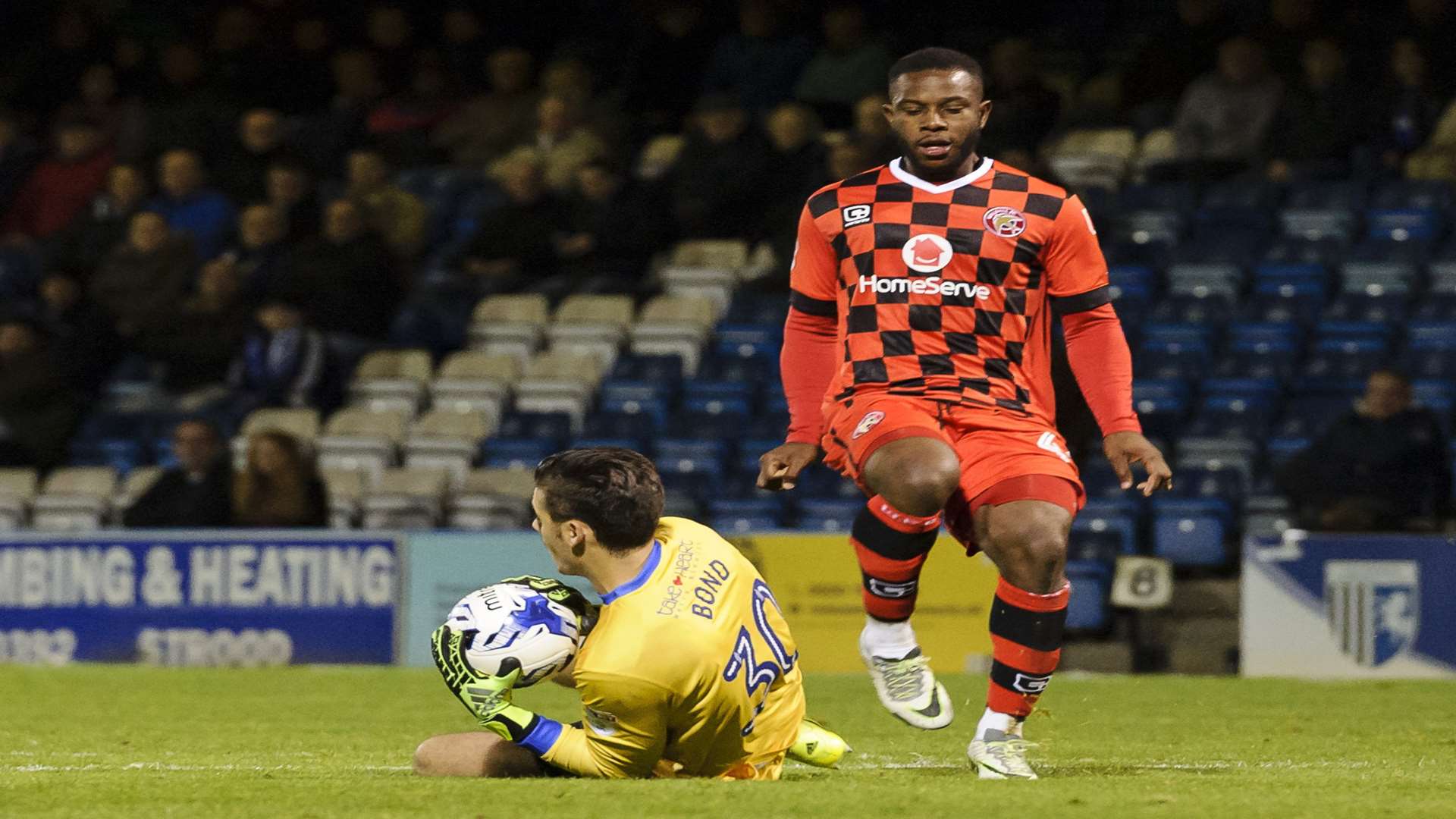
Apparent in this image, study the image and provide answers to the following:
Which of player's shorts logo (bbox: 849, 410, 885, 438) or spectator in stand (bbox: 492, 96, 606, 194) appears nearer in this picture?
player's shorts logo (bbox: 849, 410, 885, 438)

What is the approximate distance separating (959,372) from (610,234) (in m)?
9.15

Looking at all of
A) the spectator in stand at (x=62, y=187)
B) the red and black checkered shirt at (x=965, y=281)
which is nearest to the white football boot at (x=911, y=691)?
the red and black checkered shirt at (x=965, y=281)

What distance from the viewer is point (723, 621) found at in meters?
4.73

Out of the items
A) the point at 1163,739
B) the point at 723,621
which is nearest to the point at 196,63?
the point at 1163,739

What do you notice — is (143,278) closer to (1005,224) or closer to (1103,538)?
(1103,538)

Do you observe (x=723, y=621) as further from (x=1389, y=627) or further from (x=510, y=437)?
(x=510, y=437)

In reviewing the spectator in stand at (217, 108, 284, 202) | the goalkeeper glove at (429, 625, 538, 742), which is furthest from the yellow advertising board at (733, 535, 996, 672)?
the spectator in stand at (217, 108, 284, 202)

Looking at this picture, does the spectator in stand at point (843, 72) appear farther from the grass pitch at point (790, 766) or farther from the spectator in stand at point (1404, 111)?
the grass pitch at point (790, 766)

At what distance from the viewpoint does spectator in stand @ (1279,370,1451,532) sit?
10.7 metres

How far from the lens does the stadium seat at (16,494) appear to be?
13273 millimetres

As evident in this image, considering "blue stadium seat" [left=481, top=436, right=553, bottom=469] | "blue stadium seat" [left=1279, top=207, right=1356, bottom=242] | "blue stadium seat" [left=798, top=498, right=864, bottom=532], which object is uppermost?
"blue stadium seat" [left=1279, top=207, right=1356, bottom=242]

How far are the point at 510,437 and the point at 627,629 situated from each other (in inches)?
347

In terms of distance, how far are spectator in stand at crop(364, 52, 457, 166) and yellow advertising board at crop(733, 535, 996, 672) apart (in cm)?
655

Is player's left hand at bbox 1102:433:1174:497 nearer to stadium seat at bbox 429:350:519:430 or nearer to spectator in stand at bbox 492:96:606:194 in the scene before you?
stadium seat at bbox 429:350:519:430
